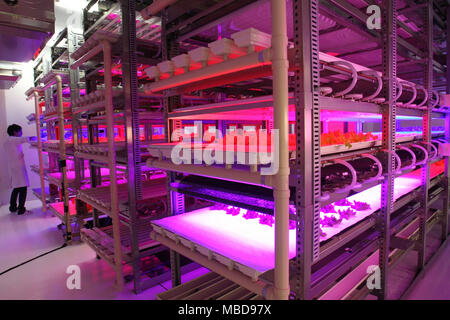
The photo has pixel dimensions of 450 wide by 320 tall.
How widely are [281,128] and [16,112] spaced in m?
7.58

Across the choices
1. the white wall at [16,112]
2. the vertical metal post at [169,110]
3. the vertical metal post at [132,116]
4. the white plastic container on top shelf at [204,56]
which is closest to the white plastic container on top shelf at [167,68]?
the white plastic container on top shelf at [204,56]

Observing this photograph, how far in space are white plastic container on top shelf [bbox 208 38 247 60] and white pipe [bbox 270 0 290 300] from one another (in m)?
0.22

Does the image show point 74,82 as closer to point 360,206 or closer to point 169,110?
point 169,110

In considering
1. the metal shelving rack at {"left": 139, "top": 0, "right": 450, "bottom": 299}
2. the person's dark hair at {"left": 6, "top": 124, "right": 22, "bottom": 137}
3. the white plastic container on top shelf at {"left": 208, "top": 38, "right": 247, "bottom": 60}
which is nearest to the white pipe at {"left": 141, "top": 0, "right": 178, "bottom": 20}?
the metal shelving rack at {"left": 139, "top": 0, "right": 450, "bottom": 299}

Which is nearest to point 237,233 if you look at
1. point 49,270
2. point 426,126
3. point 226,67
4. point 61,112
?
point 226,67

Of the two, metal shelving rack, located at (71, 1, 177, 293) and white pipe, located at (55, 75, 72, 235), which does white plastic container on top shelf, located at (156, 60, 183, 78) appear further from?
white pipe, located at (55, 75, 72, 235)

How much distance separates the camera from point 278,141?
3.65ft

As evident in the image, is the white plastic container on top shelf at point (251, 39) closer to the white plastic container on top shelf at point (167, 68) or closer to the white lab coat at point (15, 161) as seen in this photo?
the white plastic container on top shelf at point (167, 68)

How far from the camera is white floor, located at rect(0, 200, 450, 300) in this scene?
8.55ft

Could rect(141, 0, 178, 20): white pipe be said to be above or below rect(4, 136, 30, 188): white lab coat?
above

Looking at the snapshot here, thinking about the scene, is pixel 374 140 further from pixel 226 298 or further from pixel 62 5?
pixel 62 5

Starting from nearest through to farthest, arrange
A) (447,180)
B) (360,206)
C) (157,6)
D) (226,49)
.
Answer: (226,49)
(157,6)
(360,206)
(447,180)

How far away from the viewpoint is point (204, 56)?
4.51ft

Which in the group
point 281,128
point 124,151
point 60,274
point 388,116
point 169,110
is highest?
point 169,110
